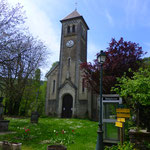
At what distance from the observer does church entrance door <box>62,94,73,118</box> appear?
24748 millimetres

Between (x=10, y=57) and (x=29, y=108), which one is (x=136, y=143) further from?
(x=29, y=108)

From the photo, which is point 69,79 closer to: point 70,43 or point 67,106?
point 67,106

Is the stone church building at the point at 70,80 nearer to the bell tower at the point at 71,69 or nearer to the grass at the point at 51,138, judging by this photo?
the bell tower at the point at 71,69

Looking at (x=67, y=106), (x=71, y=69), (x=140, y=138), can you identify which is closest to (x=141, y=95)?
(x=140, y=138)

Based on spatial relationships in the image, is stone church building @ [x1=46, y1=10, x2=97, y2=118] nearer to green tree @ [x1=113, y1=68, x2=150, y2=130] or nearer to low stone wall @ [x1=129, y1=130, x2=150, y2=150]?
green tree @ [x1=113, y1=68, x2=150, y2=130]

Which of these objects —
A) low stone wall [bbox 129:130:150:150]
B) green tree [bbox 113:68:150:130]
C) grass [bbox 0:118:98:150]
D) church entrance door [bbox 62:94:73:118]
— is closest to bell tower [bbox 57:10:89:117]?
church entrance door [bbox 62:94:73:118]

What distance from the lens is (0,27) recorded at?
400 inches

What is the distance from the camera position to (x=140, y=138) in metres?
5.45

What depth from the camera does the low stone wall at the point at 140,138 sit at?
5340mm

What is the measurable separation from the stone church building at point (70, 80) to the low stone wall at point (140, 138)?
704 inches

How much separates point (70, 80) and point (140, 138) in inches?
808

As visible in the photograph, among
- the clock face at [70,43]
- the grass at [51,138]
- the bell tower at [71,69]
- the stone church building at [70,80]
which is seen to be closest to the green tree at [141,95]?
the grass at [51,138]

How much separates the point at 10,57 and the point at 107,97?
23.0 feet

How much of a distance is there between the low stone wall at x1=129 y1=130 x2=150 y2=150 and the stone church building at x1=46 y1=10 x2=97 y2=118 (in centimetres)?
1788
